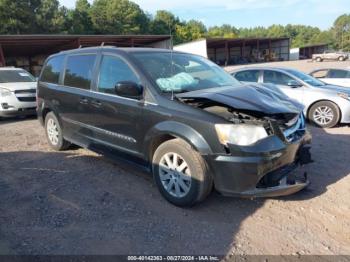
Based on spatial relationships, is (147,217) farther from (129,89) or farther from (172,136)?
(129,89)

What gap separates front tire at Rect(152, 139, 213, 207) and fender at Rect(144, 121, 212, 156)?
0.08 meters

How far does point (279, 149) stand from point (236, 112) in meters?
0.60

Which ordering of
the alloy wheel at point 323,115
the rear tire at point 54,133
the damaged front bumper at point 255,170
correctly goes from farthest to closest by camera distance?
the alloy wheel at point 323,115
the rear tire at point 54,133
the damaged front bumper at point 255,170

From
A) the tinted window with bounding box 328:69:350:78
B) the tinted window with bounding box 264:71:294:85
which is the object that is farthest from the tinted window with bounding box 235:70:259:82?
the tinted window with bounding box 328:69:350:78

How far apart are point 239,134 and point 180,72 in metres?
1.49

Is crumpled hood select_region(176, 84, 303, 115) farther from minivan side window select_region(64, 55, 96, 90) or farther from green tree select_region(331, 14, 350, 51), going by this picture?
green tree select_region(331, 14, 350, 51)

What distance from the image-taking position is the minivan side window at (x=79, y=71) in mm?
5113

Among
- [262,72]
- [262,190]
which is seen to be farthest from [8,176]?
[262,72]

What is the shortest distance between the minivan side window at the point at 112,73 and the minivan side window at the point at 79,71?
287 millimetres

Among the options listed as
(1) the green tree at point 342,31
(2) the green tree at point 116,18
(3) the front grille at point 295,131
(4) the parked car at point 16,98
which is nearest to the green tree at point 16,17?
(2) the green tree at point 116,18

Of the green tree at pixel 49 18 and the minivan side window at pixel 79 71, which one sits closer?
the minivan side window at pixel 79 71

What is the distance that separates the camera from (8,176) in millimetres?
5172

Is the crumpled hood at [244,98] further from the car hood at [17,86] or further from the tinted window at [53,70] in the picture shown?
the car hood at [17,86]

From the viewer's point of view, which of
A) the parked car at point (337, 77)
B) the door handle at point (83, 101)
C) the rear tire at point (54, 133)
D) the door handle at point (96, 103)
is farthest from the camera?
the parked car at point (337, 77)
